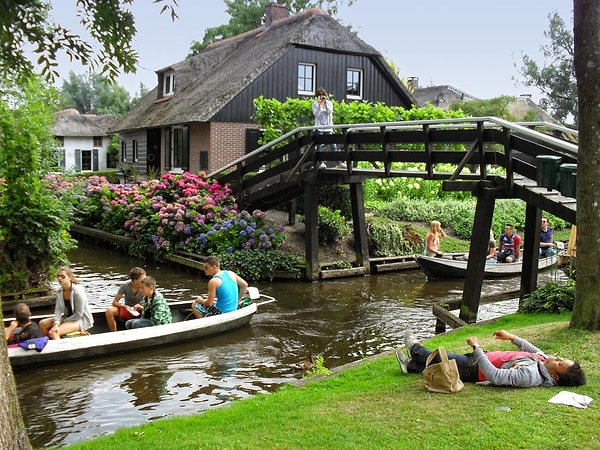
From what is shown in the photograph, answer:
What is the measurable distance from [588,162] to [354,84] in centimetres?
2214

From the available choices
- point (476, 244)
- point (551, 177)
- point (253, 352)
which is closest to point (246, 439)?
point (253, 352)

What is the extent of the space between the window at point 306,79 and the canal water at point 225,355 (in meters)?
12.7

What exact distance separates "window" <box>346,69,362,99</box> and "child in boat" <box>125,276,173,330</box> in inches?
778

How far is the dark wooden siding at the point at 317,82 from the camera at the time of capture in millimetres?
26062

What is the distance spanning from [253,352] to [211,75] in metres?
22.4

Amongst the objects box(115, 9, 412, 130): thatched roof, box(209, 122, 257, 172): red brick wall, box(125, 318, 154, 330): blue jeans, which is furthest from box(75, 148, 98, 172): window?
box(125, 318, 154, 330): blue jeans

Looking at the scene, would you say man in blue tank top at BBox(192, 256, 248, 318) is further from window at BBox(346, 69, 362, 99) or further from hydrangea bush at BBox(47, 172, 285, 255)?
window at BBox(346, 69, 362, 99)

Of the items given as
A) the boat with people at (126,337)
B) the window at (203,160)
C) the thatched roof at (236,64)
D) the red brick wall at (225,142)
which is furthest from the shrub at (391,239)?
Result: the window at (203,160)

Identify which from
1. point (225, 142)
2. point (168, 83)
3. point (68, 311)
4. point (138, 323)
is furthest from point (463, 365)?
point (168, 83)

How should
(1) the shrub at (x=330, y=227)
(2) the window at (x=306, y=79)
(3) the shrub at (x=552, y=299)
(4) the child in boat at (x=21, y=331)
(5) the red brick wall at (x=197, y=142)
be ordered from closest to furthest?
1. (4) the child in boat at (x=21, y=331)
2. (3) the shrub at (x=552, y=299)
3. (1) the shrub at (x=330, y=227)
4. (5) the red brick wall at (x=197, y=142)
5. (2) the window at (x=306, y=79)

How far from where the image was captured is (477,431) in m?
5.27

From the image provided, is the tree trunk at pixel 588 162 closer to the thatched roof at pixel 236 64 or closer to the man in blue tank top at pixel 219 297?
the man in blue tank top at pixel 219 297

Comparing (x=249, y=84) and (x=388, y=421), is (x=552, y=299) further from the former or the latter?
(x=249, y=84)

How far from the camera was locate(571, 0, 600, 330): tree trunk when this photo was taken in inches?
290
